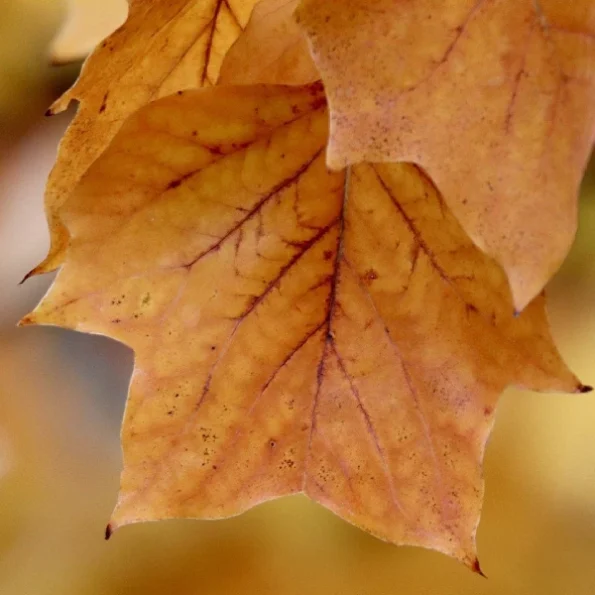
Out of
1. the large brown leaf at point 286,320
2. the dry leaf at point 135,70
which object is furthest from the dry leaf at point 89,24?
the large brown leaf at point 286,320

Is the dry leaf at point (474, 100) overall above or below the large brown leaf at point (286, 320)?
above

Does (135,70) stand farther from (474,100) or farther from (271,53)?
(474,100)

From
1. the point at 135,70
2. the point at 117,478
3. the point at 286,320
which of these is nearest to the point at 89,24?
the point at 135,70

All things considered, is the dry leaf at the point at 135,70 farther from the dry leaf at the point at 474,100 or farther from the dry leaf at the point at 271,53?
the dry leaf at the point at 474,100

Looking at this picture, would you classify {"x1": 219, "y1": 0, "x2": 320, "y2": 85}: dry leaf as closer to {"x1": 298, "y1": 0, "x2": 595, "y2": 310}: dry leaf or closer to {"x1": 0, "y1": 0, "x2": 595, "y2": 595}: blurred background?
{"x1": 298, "y1": 0, "x2": 595, "y2": 310}: dry leaf

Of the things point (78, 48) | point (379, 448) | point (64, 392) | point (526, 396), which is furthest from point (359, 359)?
point (64, 392)
